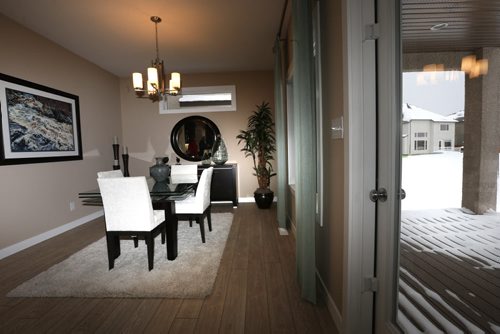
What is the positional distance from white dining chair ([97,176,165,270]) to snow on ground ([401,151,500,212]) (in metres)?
Answer: 2.02

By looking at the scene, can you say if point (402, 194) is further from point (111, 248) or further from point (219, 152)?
point (219, 152)

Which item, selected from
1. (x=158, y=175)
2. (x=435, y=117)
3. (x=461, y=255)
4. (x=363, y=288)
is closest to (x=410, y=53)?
(x=435, y=117)

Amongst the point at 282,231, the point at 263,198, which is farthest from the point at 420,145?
the point at 263,198

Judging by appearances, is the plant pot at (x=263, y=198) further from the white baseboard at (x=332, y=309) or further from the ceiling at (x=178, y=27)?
the white baseboard at (x=332, y=309)

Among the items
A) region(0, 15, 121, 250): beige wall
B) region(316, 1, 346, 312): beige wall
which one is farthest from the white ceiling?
region(316, 1, 346, 312): beige wall

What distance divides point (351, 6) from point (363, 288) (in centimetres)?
155

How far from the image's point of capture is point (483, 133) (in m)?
0.95

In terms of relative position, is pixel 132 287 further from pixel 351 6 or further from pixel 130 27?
pixel 130 27

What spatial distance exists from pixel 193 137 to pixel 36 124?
2667mm

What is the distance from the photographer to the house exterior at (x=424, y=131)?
1083 mm

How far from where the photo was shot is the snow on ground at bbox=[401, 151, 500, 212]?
1099mm

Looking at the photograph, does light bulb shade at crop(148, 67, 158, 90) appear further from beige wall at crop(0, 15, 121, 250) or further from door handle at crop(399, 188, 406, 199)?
door handle at crop(399, 188, 406, 199)

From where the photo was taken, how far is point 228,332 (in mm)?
1619

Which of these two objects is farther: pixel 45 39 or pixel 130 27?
pixel 45 39
